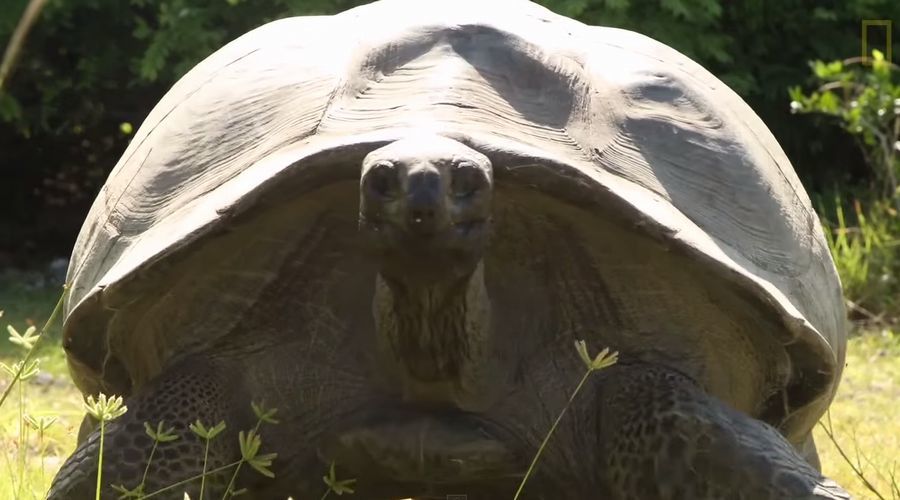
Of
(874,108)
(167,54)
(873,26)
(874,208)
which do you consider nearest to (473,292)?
(874,108)

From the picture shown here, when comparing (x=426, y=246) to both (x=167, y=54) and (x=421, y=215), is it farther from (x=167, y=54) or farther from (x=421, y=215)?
(x=167, y=54)

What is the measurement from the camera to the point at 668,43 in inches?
255

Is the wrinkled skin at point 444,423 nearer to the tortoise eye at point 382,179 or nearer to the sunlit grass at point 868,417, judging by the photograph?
the tortoise eye at point 382,179

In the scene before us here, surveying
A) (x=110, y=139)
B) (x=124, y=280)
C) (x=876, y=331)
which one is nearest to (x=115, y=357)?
(x=124, y=280)

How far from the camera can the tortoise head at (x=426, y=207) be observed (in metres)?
1.73

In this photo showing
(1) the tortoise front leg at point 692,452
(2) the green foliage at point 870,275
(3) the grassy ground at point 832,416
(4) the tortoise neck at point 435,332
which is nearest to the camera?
(4) the tortoise neck at point 435,332

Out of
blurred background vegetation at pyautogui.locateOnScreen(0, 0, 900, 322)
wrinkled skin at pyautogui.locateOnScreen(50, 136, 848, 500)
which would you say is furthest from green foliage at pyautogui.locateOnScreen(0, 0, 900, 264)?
wrinkled skin at pyautogui.locateOnScreen(50, 136, 848, 500)

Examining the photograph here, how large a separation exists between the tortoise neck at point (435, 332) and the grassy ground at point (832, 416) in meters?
0.57

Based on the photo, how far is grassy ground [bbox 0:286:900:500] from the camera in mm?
2832

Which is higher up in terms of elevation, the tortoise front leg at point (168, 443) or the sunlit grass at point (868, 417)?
the tortoise front leg at point (168, 443)

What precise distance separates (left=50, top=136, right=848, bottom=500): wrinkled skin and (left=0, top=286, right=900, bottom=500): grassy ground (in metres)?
0.24

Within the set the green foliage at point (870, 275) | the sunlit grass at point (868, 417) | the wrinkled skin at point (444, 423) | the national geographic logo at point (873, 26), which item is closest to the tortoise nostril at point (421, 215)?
the wrinkled skin at point (444, 423)

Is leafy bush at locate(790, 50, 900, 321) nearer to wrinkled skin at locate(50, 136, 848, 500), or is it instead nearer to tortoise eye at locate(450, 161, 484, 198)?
wrinkled skin at locate(50, 136, 848, 500)

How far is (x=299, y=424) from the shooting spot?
7.32 feet
